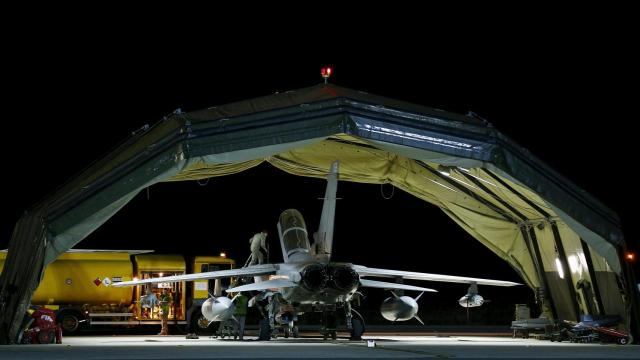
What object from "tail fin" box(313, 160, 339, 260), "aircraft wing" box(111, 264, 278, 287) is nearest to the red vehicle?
"aircraft wing" box(111, 264, 278, 287)

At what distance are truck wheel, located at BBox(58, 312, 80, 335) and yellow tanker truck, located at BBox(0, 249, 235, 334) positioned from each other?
60 millimetres

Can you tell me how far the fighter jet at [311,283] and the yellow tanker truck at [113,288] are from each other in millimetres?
5643

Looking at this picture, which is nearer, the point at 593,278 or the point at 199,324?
the point at 593,278

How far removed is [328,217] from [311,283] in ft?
4.98

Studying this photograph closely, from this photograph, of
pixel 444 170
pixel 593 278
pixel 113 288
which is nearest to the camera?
pixel 593 278

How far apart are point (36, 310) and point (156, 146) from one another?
15.4ft

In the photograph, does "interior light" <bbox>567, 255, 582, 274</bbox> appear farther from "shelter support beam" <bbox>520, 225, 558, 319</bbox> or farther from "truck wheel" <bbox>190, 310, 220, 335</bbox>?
"truck wheel" <bbox>190, 310, 220, 335</bbox>

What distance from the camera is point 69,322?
2573 centimetres

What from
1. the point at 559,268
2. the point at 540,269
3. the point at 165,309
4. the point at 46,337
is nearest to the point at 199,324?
the point at 165,309

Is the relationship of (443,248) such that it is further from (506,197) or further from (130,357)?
(130,357)

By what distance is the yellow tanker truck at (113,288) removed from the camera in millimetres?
26375

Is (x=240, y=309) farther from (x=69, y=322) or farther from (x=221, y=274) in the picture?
(x=69, y=322)

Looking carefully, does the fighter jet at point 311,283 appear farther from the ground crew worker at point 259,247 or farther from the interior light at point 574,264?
the interior light at point 574,264

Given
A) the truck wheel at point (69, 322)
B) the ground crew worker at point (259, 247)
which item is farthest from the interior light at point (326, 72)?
the truck wheel at point (69, 322)
